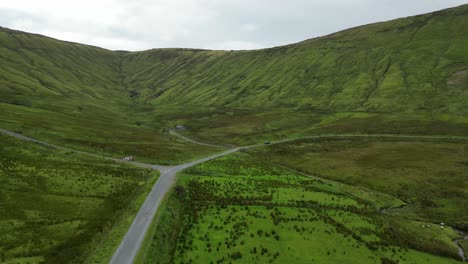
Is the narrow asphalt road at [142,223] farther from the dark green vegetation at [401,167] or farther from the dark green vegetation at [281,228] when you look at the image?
the dark green vegetation at [401,167]

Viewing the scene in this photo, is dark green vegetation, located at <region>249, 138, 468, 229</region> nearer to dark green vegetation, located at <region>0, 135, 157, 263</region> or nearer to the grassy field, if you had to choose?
the grassy field

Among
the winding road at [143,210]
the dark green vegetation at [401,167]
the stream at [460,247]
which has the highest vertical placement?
the winding road at [143,210]

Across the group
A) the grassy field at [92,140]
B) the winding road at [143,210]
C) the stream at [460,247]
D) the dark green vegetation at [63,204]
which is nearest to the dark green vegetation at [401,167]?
the stream at [460,247]

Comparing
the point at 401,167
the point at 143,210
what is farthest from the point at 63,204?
the point at 401,167

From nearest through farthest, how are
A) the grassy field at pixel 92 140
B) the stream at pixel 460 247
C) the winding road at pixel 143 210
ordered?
the winding road at pixel 143 210 < the stream at pixel 460 247 < the grassy field at pixel 92 140

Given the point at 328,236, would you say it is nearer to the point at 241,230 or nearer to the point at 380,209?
the point at 241,230

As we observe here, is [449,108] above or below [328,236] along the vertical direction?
above

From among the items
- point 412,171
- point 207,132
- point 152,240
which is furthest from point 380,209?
point 207,132
